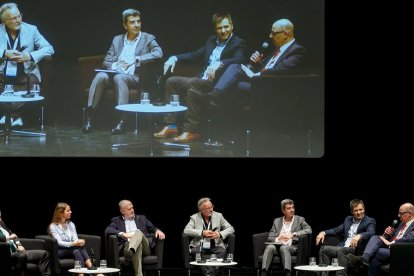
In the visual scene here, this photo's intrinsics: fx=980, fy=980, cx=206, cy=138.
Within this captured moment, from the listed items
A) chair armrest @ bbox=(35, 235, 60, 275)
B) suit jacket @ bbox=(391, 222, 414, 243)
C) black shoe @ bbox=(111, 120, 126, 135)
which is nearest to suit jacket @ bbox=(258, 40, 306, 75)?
black shoe @ bbox=(111, 120, 126, 135)

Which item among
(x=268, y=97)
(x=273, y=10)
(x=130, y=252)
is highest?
(x=273, y=10)

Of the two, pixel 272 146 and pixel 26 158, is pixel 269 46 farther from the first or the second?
pixel 26 158

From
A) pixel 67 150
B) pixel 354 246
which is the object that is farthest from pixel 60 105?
pixel 354 246

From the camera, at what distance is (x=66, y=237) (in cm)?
1014

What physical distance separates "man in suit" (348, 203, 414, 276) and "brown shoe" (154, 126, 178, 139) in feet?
8.30

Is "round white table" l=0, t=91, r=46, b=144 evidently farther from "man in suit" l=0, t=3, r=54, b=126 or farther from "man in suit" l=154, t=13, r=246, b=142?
"man in suit" l=154, t=13, r=246, b=142

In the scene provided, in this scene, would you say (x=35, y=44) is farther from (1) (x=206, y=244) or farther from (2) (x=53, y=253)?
(1) (x=206, y=244)

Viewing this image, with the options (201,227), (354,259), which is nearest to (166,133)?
(201,227)

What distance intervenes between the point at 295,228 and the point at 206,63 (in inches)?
85.3

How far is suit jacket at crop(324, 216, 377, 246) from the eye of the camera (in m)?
10.1

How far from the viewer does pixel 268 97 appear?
1120cm

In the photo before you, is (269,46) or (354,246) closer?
(354,246)

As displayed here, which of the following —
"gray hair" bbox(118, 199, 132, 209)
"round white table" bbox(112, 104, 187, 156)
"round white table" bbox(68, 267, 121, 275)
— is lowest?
"round white table" bbox(68, 267, 121, 275)

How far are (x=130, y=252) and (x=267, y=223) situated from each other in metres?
2.06
